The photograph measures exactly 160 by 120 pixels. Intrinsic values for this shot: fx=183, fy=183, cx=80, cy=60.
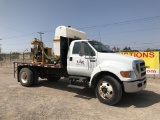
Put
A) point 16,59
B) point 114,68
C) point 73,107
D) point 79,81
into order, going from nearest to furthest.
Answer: point 73,107
point 114,68
point 79,81
point 16,59

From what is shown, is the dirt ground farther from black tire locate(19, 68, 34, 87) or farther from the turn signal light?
black tire locate(19, 68, 34, 87)

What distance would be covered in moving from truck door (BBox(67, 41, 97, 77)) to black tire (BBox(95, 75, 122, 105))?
2.82 feet

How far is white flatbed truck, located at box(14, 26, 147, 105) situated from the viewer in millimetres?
6375

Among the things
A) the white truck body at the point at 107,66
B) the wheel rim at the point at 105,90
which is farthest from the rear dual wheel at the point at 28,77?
the wheel rim at the point at 105,90

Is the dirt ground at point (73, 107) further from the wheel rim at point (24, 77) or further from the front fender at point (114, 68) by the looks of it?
the wheel rim at point (24, 77)

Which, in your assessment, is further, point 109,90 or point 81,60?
point 81,60

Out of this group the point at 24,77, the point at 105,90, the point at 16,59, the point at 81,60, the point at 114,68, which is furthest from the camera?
the point at 16,59

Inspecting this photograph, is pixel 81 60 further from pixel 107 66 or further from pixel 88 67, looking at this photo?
pixel 107 66

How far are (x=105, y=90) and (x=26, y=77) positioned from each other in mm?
5059

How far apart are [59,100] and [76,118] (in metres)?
1.96

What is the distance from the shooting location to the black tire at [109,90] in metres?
6.31

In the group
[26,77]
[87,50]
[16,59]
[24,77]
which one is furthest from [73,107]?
[16,59]

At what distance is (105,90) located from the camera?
664 cm

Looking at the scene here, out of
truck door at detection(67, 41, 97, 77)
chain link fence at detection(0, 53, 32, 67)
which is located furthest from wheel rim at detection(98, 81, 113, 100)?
chain link fence at detection(0, 53, 32, 67)
